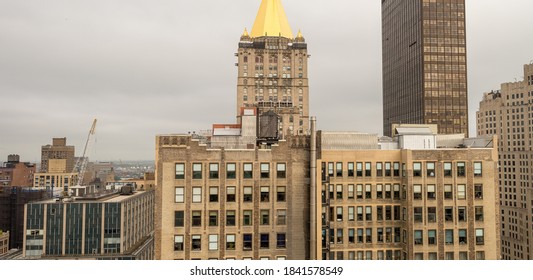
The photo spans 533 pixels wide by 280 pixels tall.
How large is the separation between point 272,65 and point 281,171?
8004cm

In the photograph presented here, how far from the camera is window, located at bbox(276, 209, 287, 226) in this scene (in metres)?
29.6

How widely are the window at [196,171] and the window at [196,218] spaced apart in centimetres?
256

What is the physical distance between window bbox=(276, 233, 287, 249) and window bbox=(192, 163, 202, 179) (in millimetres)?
7087

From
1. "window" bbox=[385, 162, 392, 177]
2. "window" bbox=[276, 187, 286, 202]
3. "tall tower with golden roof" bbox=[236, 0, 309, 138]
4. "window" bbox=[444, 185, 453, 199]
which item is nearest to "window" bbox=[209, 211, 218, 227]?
"window" bbox=[276, 187, 286, 202]

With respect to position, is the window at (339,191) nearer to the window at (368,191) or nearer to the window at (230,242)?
the window at (368,191)

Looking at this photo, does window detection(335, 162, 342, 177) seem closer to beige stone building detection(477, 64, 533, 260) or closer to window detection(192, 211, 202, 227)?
window detection(192, 211, 202, 227)

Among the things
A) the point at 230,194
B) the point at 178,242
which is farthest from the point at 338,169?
the point at 178,242

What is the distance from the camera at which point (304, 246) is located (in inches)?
1145

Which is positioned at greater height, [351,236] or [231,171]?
[231,171]

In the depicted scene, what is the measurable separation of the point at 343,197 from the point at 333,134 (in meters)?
6.02

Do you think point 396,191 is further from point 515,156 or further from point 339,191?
point 515,156

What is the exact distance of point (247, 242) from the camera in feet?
97.7

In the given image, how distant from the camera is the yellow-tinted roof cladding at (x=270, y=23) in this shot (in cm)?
10625
